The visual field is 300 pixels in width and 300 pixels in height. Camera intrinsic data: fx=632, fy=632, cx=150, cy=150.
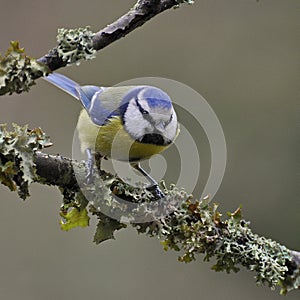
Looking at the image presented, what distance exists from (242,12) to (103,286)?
1222 millimetres

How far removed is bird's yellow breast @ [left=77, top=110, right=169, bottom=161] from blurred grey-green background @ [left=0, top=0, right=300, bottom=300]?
3.46 ft

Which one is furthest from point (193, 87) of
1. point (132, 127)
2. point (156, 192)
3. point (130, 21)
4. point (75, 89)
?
point (130, 21)

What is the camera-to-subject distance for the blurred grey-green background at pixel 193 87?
91.7 inches

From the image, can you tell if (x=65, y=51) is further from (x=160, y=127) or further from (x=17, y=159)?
(x=160, y=127)

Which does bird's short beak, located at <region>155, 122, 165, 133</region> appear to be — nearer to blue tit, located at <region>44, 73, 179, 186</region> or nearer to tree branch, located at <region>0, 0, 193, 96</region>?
blue tit, located at <region>44, 73, 179, 186</region>

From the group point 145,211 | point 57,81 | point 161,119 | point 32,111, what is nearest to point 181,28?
point 32,111

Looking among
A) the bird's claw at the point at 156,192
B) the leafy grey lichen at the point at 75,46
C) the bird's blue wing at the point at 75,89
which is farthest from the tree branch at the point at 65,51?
the bird's blue wing at the point at 75,89

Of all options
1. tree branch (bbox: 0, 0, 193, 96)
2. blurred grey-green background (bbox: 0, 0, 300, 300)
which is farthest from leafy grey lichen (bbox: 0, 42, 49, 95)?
blurred grey-green background (bbox: 0, 0, 300, 300)

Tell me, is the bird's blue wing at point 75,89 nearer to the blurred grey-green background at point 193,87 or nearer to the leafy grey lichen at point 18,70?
the leafy grey lichen at point 18,70

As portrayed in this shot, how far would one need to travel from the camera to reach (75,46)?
798 mm

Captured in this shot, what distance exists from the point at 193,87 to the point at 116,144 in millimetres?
1345

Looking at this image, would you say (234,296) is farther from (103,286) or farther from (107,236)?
(107,236)

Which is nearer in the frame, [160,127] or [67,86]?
[160,127]

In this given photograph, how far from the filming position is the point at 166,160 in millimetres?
2064
